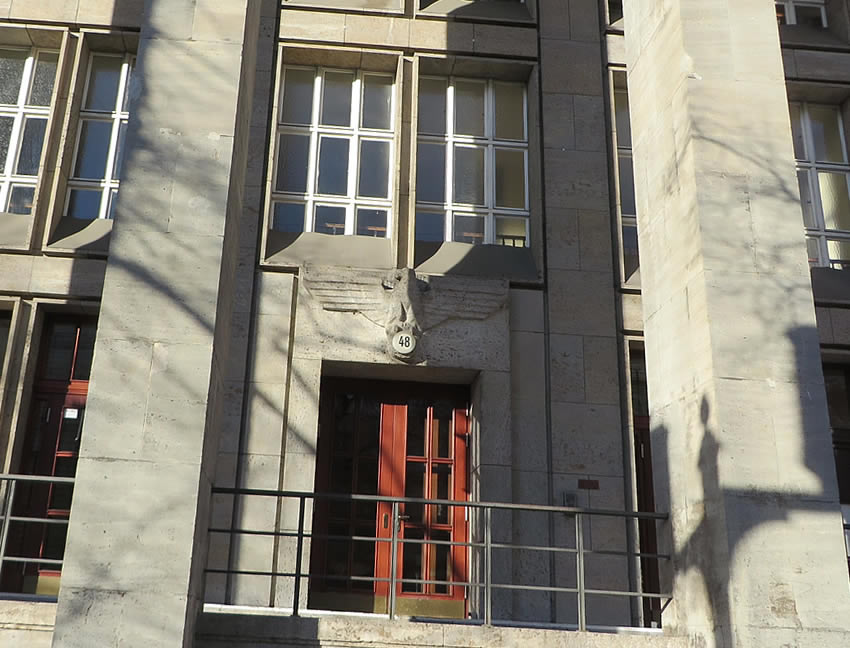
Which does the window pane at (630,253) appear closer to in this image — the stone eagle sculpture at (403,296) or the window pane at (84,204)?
the stone eagle sculpture at (403,296)

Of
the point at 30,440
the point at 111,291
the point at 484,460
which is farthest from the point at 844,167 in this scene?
the point at 30,440

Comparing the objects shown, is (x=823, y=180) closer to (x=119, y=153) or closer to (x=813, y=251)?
(x=813, y=251)

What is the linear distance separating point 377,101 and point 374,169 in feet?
3.45

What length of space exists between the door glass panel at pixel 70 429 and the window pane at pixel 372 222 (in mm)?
4109

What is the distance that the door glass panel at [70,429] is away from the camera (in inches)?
439

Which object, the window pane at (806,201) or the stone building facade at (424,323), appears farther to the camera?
the window pane at (806,201)

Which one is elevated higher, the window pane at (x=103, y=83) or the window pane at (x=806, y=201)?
the window pane at (x=103, y=83)

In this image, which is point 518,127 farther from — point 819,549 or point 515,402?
point 819,549

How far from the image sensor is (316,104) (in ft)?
41.7

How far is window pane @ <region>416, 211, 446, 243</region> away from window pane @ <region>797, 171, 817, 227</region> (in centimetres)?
503

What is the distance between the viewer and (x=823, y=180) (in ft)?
43.1

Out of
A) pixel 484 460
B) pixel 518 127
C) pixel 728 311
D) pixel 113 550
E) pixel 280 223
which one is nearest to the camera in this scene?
pixel 113 550

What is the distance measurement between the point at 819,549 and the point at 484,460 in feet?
13.8

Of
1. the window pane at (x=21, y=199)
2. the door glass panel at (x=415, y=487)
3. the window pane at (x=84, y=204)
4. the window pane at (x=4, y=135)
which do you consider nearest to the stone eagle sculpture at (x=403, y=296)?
the door glass panel at (x=415, y=487)
